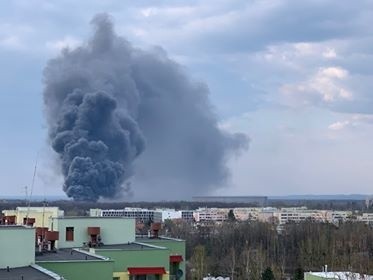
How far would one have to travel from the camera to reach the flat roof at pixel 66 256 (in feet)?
50.6

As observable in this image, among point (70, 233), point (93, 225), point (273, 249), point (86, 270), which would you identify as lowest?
point (273, 249)

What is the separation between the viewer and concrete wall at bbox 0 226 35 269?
45.7 feet

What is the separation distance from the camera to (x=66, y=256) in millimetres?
16438

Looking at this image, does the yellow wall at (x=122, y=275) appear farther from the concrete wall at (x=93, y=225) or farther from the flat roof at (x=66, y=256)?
the concrete wall at (x=93, y=225)

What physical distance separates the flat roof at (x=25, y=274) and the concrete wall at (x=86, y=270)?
0.76 meters

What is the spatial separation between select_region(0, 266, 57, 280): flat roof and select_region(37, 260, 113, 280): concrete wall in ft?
2.48

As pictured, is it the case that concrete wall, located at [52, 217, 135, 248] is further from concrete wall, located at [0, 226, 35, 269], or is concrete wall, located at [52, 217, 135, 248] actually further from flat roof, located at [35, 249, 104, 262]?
concrete wall, located at [0, 226, 35, 269]

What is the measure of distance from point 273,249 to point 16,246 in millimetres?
42259

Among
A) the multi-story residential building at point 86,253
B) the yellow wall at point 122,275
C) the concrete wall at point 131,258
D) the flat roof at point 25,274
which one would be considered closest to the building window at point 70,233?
the multi-story residential building at point 86,253

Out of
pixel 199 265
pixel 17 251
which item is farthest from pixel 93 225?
pixel 199 265

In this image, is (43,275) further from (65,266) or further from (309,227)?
(309,227)

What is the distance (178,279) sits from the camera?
2016 centimetres

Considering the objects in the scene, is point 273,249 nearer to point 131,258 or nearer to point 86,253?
point 131,258

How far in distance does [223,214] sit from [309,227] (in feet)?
170
